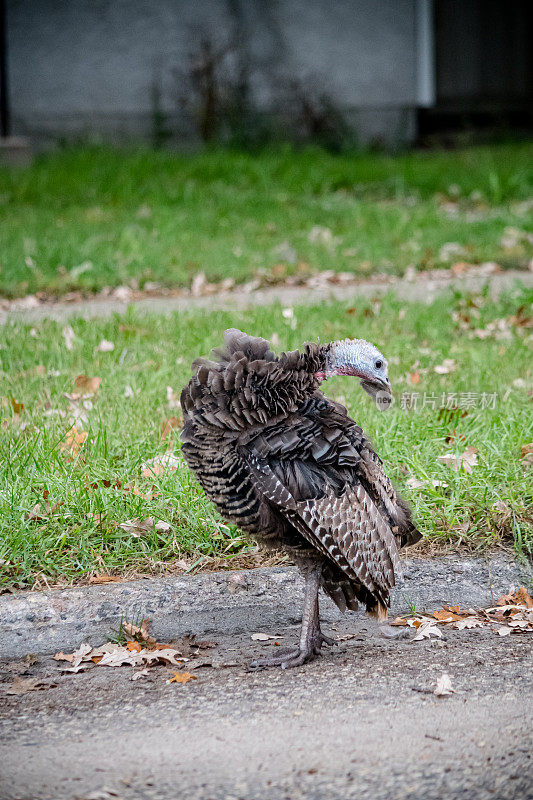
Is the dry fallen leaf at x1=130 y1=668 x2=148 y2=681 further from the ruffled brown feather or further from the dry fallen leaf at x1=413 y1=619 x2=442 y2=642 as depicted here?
the dry fallen leaf at x1=413 y1=619 x2=442 y2=642

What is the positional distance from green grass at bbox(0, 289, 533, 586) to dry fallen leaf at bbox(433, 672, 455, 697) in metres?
1.01

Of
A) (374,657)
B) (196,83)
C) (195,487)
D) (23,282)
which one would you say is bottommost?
(374,657)

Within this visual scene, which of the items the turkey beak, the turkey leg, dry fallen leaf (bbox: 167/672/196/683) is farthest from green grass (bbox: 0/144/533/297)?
dry fallen leaf (bbox: 167/672/196/683)

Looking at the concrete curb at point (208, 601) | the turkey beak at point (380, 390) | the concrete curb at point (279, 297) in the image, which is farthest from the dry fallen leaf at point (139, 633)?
the concrete curb at point (279, 297)

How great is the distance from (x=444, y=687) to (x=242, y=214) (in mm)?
8339

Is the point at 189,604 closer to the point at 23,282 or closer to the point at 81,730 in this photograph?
the point at 81,730

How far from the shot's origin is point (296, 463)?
3430 mm

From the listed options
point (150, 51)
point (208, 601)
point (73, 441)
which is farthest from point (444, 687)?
point (150, 51)

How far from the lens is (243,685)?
328 cm

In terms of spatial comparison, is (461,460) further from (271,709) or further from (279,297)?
(279,297)

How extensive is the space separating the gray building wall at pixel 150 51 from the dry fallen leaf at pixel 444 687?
13.1m

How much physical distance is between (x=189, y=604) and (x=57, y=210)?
7.99 metres

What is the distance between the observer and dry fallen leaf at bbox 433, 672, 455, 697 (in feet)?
10.3

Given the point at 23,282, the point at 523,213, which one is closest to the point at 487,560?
the point at 23,282
